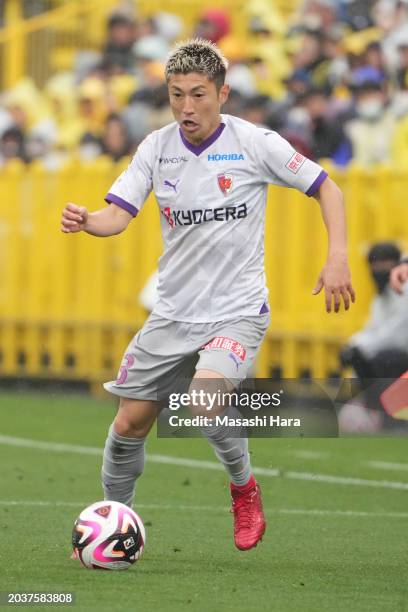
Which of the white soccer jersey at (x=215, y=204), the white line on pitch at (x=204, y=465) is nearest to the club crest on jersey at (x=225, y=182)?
the white soccer jersey at (x=215, y=204)

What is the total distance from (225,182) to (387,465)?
182 inches

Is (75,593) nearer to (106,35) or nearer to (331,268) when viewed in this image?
(331,268)

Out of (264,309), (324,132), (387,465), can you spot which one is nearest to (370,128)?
(324,132)

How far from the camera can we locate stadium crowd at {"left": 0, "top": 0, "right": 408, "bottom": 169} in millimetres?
16078

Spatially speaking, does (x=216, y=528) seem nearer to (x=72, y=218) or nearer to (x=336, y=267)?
(x=336, y=267)

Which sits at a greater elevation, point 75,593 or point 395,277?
point 395,277

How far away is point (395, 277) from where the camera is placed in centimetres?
816

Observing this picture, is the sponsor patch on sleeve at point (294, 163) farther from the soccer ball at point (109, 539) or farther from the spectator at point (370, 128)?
the spectator at point (370, 128)

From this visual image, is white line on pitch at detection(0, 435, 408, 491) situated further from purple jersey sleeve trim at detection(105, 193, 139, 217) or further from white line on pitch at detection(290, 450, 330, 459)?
purple jersey sleeve trim at detection(105, 193, 139, 217)

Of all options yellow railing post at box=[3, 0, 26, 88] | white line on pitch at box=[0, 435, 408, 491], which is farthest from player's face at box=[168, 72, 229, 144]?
yellow railing post at box=[3, 0, 26, 88]

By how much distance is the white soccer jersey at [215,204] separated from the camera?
7.58 meters

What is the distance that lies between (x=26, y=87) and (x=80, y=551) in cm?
1487

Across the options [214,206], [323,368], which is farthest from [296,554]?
[323,368]

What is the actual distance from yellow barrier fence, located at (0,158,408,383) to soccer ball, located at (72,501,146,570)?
23.3 ft
